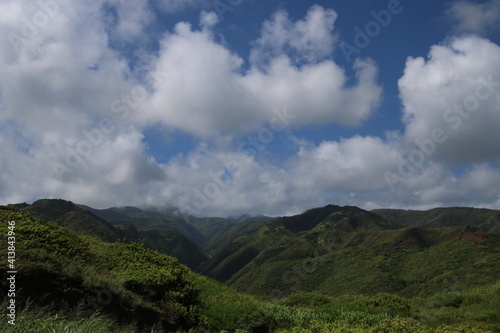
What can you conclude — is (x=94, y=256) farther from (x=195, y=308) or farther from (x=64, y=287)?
(x=195, y=308)

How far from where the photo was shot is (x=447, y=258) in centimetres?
10125

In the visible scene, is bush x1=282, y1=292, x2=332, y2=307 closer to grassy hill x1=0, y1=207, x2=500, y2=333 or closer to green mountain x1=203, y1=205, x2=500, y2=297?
grassy hill x1=0, y1=207, x2=500, y2=333

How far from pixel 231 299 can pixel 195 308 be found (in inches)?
141

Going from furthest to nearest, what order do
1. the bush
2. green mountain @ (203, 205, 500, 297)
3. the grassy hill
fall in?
green mountain @ (203, 205, 500, 297)
the bush
the grassy hill

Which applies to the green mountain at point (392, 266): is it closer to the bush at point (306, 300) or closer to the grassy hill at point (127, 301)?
the bush at point (306, 300)

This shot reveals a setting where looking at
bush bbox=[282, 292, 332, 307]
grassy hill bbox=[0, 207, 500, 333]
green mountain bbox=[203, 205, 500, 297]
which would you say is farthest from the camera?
green mountain bbox=[203, 205, 500, 297]

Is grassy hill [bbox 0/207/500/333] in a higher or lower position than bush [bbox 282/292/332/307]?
higher

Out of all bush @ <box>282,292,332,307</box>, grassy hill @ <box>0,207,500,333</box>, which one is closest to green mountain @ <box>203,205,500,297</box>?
bush @ <box>282,292,332,307</box>

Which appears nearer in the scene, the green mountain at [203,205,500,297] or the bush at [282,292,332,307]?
the bush at [282,292,332,307]

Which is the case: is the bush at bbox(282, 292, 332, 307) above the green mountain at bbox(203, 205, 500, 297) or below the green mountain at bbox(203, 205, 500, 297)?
above

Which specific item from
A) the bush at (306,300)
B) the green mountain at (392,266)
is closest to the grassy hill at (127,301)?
the bush at (306,300)

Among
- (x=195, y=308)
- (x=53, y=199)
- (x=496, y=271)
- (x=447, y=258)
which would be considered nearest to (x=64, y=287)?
(x=195, y=308)

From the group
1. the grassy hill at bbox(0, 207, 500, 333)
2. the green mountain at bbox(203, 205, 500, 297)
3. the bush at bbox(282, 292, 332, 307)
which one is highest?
the grassy hill at bbox(0, 207, 500, 333)

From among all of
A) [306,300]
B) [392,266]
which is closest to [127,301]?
[306,300]
